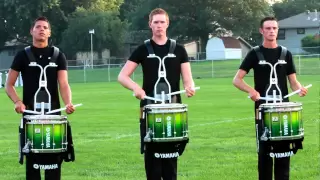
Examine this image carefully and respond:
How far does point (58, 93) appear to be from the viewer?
9.06m

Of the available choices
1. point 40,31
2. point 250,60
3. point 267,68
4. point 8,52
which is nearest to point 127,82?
point 40,31

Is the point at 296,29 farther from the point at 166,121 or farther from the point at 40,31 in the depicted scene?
the point at 166,121

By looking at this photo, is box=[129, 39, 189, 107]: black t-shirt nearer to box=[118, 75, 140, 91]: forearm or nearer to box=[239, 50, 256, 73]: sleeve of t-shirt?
Answer: box=[118, 75, 140, 91]: forearm

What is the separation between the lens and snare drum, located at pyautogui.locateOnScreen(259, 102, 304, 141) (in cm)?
865

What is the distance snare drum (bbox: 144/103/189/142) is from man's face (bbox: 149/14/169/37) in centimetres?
91

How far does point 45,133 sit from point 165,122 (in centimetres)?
127

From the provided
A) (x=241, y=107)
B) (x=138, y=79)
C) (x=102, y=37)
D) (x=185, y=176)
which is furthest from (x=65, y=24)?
(x=185, y=176)

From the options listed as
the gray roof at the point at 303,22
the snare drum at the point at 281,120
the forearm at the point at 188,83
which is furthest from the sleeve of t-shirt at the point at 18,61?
the gray roof at the point at 303,22

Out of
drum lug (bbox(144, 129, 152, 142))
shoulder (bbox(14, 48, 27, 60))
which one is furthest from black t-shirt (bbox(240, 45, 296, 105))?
shoulder (bbox(14, 48, 27, 60))

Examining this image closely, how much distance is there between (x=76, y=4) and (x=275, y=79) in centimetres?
9048

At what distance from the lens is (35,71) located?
881 centimetres

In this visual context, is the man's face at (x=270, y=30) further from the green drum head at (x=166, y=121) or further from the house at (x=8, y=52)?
the house at (x=8, y=52)

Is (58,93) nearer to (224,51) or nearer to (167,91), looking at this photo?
(167,91)

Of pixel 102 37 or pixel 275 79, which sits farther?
pixel 102 37
